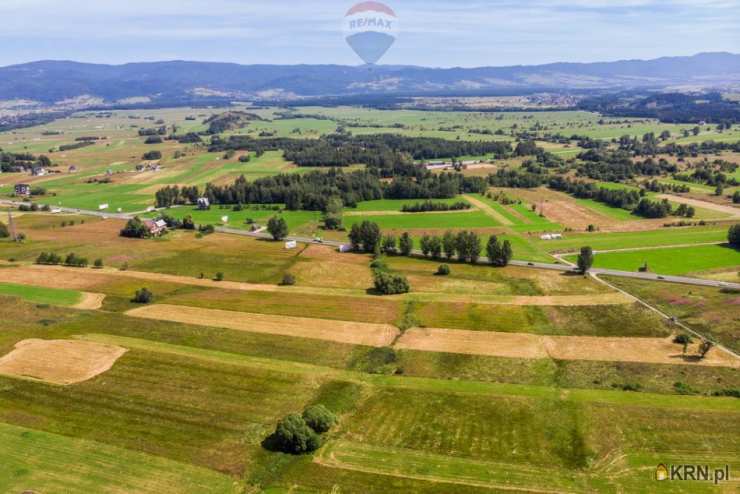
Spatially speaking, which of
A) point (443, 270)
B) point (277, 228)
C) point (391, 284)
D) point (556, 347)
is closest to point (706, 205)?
point (443, 270)

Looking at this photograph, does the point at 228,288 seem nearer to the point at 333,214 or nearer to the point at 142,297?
the point at 142,297

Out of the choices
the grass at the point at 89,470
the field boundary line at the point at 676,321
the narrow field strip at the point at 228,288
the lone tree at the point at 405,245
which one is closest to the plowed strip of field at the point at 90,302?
the narrow field strip at the point at 228,288

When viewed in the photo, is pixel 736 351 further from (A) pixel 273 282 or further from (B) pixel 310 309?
(A) pixel 273 282

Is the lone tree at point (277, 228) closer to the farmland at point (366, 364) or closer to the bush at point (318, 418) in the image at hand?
the farmland at point (366, 364)

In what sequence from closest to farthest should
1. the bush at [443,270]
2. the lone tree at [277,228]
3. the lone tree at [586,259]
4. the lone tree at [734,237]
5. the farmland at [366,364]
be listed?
the farmland at [366,364] < the lone tree at [586,259] < the bush at [443,270] < the lone tree at [734,237] < the lone tree at [277,228]

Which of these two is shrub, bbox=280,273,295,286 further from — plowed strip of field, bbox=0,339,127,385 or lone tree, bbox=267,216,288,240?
plowed strip of field, bbox=0,339,127,385
